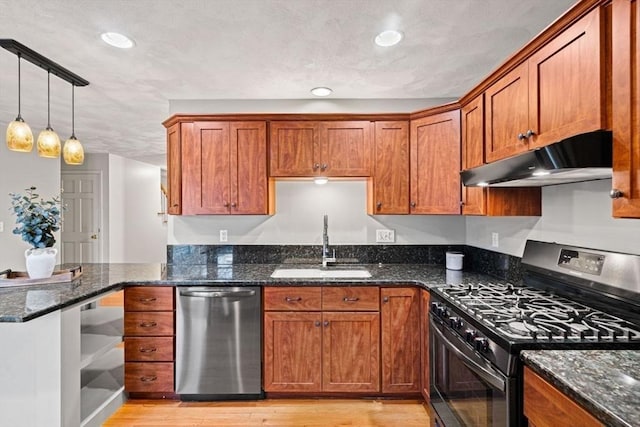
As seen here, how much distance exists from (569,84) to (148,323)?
2764mm

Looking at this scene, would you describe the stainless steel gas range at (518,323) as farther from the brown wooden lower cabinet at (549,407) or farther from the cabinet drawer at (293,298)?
the cabinet drawer at (293,298)

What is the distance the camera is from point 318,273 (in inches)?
109

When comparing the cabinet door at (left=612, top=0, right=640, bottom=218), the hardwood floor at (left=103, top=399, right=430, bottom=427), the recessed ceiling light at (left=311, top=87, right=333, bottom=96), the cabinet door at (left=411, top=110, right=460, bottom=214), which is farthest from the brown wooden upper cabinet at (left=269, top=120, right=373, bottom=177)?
the cabinet door at (left=612, top=0, right=640, bottom=218)

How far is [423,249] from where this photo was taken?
124 inches

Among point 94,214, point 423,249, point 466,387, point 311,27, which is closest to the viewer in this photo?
point 466,387

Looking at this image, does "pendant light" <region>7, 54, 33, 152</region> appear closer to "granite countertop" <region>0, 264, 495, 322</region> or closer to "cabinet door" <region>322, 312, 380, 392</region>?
"granite countertop" <region>0, 264, 495, 322</region>

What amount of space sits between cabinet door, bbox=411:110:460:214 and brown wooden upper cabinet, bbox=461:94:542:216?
0.64 ft

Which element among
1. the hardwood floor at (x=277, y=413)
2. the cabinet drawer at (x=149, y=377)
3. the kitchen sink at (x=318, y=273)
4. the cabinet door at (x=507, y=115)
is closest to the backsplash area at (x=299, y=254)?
the kitchen sink at (x=318, y=273)

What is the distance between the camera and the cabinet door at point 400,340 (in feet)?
8.08

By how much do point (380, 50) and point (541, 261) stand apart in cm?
158

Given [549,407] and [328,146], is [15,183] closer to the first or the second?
[328,146]

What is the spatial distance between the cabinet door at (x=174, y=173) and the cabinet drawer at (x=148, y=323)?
837mm

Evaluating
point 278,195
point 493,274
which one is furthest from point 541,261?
point 278,195

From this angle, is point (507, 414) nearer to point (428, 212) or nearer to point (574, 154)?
point (574, 154)
